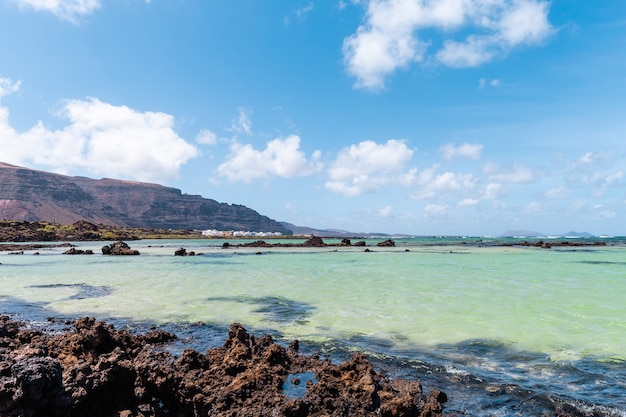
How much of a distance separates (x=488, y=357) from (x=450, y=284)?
1508cm

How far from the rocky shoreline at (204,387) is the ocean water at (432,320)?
1.32 meters

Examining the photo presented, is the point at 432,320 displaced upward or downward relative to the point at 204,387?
downward

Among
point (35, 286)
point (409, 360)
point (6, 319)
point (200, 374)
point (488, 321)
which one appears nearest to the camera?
point (200, 374)

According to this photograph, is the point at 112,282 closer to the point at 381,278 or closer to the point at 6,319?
the point at 6,319

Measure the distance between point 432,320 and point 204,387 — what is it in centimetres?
955

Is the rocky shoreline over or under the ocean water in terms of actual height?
over

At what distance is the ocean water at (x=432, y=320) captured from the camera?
8523 millimetres

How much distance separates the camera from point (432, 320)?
14.8 meters

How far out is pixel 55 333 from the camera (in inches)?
497

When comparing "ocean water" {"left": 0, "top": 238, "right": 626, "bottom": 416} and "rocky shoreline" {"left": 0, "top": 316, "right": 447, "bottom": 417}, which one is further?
"ocean water" {"left": 0, "top": 238, "right": 626, "bottom": 416}

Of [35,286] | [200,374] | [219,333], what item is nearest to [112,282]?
[35,286]

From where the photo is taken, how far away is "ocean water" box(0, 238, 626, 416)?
852 centimetres

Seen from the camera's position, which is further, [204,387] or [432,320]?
[432,320]

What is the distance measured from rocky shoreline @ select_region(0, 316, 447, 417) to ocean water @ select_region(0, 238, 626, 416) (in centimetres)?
132
